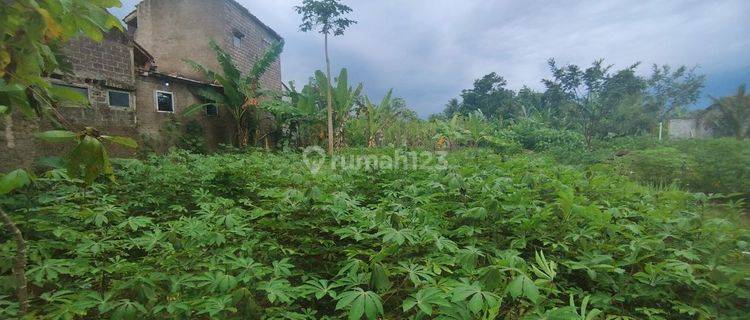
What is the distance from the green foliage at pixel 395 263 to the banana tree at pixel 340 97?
259 inches

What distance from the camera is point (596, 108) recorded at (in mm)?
11539

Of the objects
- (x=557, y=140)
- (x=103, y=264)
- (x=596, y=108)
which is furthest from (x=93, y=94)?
(x=596, y=108)

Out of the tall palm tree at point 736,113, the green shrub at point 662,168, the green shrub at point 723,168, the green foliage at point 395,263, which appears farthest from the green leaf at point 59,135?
the tall palm tree at point 736,113

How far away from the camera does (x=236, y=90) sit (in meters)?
9.10

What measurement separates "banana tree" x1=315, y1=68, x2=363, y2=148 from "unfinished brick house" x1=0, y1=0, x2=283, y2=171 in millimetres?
3172

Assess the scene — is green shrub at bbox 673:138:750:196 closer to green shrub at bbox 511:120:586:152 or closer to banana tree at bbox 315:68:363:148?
green shrub at bbox 511:120:586:152

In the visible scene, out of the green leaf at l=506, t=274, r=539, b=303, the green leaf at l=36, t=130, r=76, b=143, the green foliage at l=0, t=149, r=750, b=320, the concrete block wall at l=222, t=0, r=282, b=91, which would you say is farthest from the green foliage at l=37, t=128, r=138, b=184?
the concrete block wall at l=222, t=0, r=282, b=91

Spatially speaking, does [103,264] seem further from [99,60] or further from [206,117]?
[206,117]

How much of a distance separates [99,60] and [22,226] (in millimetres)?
6404

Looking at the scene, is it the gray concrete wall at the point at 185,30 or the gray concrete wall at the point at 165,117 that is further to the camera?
the gray concrete wall at the point at 185,30

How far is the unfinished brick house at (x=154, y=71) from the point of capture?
6574 millimetres

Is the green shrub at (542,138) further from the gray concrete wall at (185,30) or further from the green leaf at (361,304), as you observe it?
the green leaf at (361,304)

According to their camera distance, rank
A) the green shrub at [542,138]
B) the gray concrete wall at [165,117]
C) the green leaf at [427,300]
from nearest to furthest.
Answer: the green leaf at [427,300] < the gray concrete wall at [165,117] < the green shrub at [542,138]

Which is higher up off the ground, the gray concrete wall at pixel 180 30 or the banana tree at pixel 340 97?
the gray concrete wall at pixel 180 30
